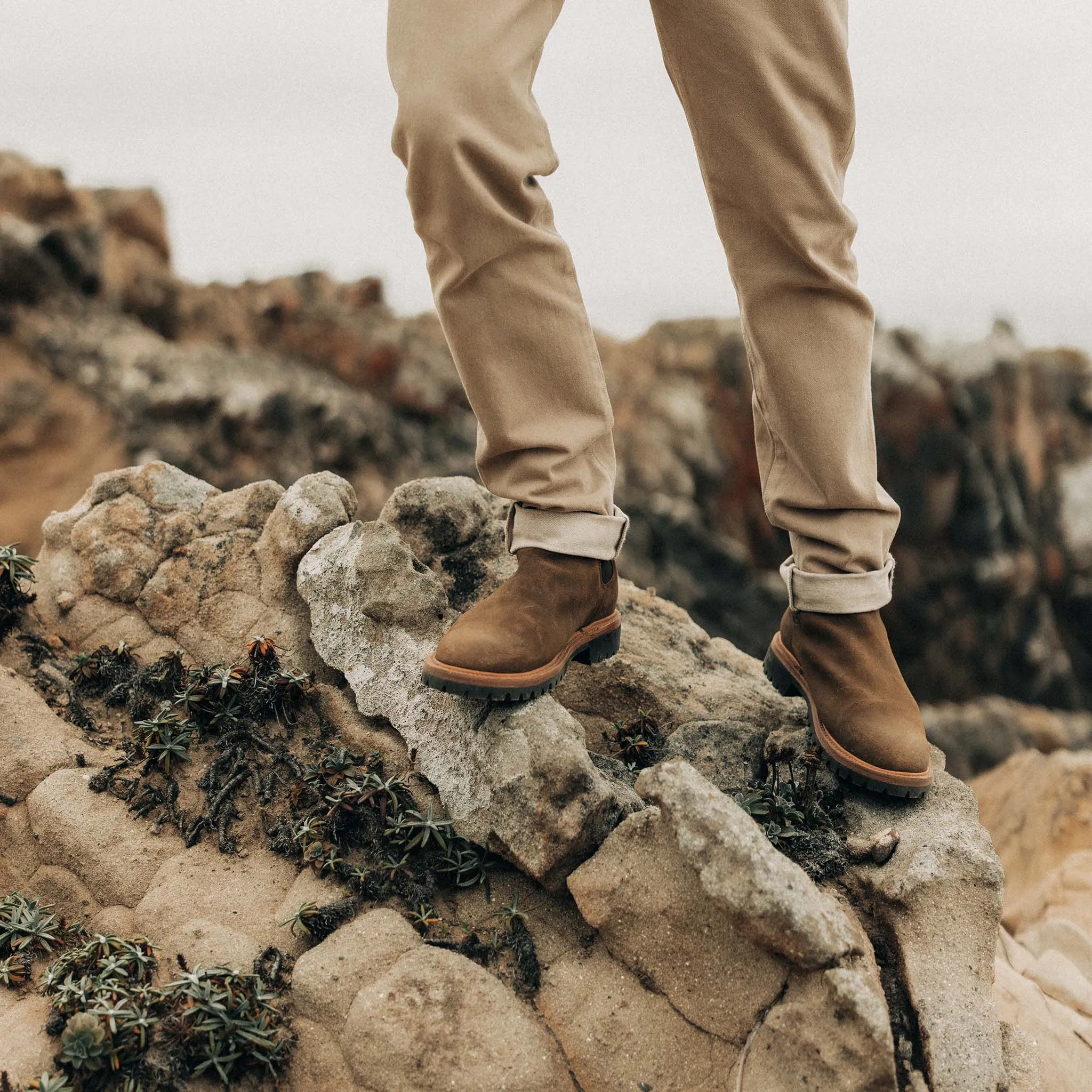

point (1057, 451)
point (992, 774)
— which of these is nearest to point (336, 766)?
point (992, 774)

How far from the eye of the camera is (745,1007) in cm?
241

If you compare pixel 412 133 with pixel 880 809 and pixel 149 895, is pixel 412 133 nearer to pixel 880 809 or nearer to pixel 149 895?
pixel 149 895

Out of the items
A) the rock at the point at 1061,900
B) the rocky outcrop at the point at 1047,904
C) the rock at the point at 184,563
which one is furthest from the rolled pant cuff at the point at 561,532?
the rock at the point at 1061,900

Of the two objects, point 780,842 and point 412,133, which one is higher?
point 412,133

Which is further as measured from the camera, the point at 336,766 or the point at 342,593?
the point at 342,593

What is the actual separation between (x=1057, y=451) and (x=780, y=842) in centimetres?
1874

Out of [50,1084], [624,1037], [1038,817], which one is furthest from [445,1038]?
[1038,817]

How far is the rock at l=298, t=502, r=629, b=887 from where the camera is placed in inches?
105

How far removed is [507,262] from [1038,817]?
19.5 ft

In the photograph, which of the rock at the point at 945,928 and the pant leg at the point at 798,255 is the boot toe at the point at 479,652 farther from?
the rock at the point at 945,928

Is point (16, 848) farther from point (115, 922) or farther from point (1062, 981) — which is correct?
point (1062, 981)

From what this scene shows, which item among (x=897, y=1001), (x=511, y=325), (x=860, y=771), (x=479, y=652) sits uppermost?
(x=511, y=325)

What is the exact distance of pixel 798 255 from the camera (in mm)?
2793

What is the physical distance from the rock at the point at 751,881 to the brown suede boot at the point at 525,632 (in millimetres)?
519
